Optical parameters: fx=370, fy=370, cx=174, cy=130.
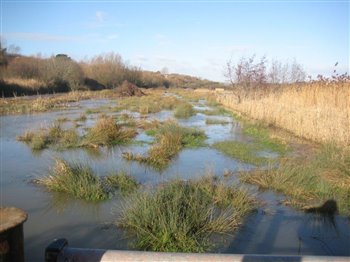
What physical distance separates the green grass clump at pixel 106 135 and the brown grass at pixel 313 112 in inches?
237

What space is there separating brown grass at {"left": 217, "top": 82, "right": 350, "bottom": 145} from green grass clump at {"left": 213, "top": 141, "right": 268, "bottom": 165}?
1.99 meters

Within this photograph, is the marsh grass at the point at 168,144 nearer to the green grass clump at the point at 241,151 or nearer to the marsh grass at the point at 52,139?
the green grass clump at the point at 241,151

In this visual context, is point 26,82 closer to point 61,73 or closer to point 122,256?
point 61,73

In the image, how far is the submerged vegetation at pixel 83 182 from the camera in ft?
21.2

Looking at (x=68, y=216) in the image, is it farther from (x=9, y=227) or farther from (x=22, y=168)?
(x=9, y=227)

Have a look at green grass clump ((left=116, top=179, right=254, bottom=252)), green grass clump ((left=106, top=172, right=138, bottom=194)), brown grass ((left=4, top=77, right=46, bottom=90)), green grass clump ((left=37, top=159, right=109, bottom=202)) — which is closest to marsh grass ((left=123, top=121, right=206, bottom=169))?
green grass clump ((left=106, top=172, right=138, bottom=194))

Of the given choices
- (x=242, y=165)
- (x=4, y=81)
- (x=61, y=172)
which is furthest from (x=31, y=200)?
(x=4, y=81)

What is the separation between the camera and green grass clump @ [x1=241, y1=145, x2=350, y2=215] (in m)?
6.45

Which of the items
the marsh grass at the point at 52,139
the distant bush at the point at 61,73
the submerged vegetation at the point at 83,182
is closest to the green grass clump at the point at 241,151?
the submerged vegetation at the point at 83,182

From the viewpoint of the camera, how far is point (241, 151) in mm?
10859

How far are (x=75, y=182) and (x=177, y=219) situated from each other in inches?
102

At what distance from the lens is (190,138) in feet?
40.9

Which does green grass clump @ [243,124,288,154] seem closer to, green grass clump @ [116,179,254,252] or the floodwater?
the floodwater

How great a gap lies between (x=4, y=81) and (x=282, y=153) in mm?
26377
